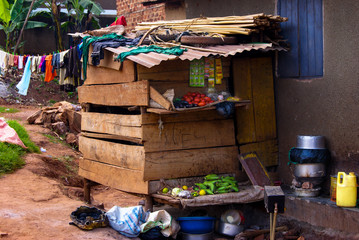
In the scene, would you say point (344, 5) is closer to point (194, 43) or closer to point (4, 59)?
point (194, 43)

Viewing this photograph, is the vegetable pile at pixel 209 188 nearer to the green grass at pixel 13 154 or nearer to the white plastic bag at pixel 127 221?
the white plastic bag at pixel 127 221

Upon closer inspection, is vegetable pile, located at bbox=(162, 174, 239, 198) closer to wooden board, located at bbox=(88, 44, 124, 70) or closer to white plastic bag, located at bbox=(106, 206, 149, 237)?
white plastic bag, located at bbox=(106, 206, 149, 237)

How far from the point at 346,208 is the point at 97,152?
4.36 m

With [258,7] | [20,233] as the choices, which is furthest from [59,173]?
[258,7]

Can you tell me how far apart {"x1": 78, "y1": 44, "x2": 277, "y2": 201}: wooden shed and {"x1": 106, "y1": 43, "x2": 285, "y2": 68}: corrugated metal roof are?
0.05ft

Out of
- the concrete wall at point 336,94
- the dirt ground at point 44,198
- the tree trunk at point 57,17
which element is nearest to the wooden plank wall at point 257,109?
the concrete wall at point 336,94

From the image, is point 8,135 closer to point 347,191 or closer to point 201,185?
point 201,185

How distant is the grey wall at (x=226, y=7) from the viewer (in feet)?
26.2

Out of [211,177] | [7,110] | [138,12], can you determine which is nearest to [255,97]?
[211,177]

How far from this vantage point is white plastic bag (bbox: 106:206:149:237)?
6.32 m

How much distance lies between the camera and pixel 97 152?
27.0ft

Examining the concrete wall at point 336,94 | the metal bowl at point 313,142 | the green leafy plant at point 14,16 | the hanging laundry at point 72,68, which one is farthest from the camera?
the green leafy plant at point 14,16

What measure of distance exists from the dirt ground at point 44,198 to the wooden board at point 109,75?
2.19 meters

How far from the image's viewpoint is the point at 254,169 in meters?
7.32
